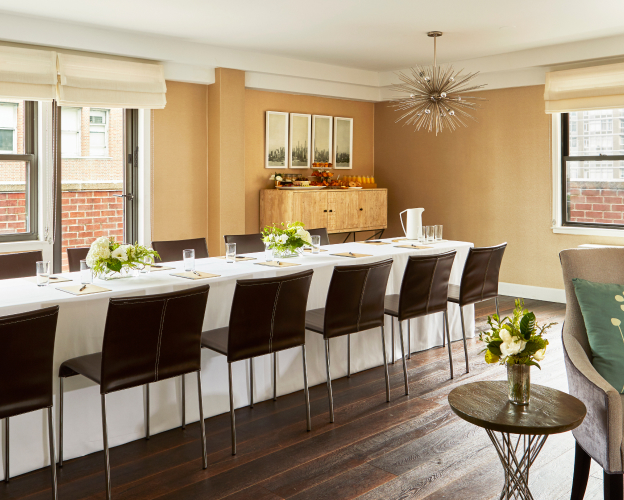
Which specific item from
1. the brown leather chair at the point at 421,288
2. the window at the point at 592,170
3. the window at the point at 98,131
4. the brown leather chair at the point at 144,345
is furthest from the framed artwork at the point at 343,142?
the brown leather chair at the point at 144,345

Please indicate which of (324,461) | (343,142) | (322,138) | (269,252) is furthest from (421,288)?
(343,142)

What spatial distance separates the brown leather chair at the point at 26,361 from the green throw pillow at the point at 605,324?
235 cm

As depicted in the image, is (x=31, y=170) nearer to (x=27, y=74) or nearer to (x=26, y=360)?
(x=27, y=74)

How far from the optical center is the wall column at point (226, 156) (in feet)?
22.2

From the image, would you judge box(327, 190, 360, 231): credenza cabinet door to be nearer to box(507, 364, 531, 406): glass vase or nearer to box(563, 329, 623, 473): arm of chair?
box(563, 329, 623, 473): arm of chair

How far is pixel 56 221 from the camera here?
6086mm

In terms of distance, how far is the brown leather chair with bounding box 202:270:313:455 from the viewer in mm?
3096

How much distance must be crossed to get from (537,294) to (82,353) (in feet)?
18.8

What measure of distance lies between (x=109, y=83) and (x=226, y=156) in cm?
149

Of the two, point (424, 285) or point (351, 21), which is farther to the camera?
point (351, 21)

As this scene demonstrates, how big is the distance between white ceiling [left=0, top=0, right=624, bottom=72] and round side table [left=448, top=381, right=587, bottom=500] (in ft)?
12.0

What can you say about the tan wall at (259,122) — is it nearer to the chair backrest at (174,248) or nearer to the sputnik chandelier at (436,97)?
the sputnik chandelier at (436,97)

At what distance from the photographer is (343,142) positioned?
27.6ft

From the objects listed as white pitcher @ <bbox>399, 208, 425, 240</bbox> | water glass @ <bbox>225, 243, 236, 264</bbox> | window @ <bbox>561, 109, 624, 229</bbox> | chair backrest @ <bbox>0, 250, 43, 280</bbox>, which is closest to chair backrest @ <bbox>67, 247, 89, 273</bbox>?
chair backrest @ <bbox>0, 250, 43, 280</bbox>
